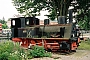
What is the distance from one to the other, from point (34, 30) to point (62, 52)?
8.47 ft

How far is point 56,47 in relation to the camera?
15523 millimetres

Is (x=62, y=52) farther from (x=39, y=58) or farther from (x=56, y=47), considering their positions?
(x=39, y=58)

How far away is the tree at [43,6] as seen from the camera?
89.8 feet

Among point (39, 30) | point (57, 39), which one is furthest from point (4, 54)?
point (39, 30)

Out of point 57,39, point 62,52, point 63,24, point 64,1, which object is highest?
point 64,1

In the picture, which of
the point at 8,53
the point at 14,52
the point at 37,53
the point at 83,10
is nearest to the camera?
the point at 8,53

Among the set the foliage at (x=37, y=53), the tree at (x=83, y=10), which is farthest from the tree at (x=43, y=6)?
the foliage at (x=37, y=53)

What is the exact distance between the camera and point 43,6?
99.9 ft

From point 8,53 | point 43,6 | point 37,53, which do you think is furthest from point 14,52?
point 43,6

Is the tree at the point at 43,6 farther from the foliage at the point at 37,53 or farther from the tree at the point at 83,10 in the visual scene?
the foliage at the point at 37,53

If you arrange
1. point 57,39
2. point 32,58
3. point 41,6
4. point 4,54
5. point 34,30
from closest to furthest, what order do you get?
point 4,54
point 32,58
point 57,39
point 34,30
point 41,6

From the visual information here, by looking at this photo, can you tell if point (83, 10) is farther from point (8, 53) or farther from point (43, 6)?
point (8, 53)

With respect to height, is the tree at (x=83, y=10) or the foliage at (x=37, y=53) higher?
the tree at (x=83, y=10)

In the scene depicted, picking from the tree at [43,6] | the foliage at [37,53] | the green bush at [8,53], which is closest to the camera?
the green bush at [8,53]
